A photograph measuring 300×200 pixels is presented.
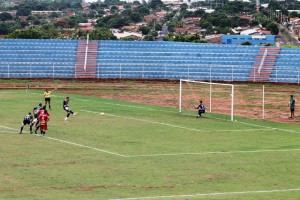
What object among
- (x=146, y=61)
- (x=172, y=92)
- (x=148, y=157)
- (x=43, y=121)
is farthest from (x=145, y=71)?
(x=148, y=157)

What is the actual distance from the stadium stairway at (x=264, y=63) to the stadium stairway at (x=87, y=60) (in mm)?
18906

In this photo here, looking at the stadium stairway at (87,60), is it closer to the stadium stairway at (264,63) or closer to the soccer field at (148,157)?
the stadium stairway at (264,63)

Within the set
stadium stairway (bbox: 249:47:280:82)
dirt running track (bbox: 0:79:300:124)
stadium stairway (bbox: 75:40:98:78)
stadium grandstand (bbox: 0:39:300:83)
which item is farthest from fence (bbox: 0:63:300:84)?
dirt running track (bbox: 0:79:300:124)

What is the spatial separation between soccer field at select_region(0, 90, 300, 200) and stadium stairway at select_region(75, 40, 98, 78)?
34.0 meters

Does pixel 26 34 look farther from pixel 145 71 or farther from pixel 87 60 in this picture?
pixel 145 71

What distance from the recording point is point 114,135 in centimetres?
5453

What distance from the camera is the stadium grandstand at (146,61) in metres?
101

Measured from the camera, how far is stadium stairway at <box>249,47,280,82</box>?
327ft

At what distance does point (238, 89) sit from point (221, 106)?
15073mm

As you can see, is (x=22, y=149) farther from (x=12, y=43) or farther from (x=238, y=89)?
(x=12, y=43)

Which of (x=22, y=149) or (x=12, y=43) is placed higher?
(x=12, y=43)

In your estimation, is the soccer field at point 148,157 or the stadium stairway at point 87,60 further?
the stadium stairway at point 87,60

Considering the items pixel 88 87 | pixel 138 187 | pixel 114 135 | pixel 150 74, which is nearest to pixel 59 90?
pixel 88 87

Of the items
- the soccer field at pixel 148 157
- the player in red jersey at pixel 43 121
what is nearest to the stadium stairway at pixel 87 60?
the soccer field at pixel 148 157
